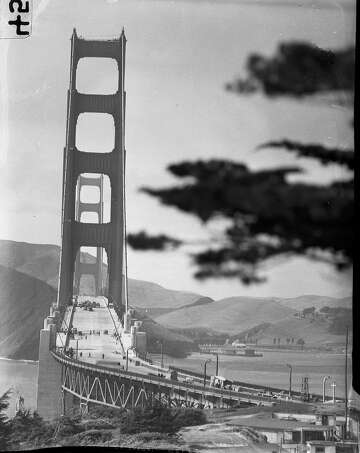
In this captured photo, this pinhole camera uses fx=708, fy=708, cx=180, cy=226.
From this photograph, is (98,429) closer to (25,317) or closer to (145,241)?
(25,317)

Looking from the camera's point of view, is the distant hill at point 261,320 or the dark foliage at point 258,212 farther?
the distant hill at point 261,320

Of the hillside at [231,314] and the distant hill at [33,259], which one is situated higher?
the distant hill at [33,259]

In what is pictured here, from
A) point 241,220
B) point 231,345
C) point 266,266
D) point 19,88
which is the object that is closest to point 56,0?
point 19,88

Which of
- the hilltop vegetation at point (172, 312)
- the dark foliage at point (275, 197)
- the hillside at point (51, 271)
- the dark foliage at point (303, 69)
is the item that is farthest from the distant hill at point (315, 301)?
the dark foliage at point (303, 69)

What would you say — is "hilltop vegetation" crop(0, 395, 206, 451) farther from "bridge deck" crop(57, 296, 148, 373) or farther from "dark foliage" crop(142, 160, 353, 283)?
"dark foliage" crop(142, 160, 353, 283)

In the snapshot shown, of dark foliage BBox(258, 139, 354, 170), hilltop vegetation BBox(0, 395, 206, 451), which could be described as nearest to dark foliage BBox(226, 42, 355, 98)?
dark foliage BBox(258, 139, 354, 170)

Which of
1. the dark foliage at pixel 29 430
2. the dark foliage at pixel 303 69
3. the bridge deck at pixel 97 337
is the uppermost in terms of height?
the dark foliage at pixel 303 69

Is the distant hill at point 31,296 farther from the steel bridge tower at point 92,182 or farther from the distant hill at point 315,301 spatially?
the distant hill at point 315,301
